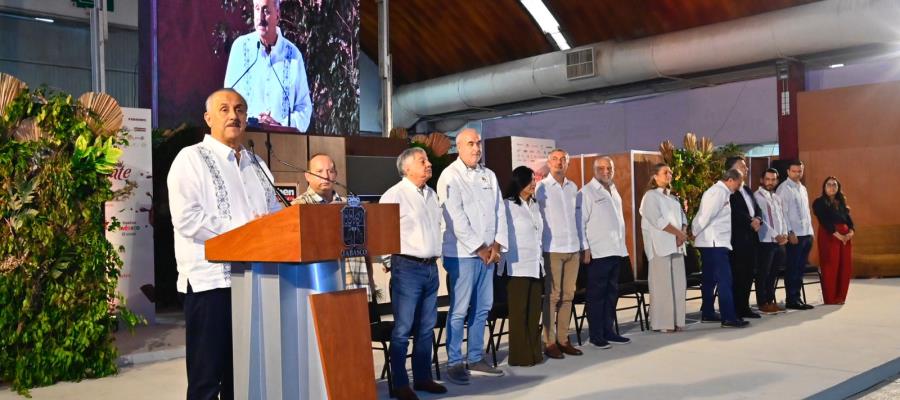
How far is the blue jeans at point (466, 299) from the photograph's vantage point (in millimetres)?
4586

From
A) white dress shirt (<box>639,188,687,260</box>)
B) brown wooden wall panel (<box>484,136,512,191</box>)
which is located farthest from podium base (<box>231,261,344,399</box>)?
brown wooden wall panel (<box>484,136,512,191</box>)

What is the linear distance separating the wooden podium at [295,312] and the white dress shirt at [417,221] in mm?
1709

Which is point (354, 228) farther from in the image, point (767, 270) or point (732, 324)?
point (767, 270)

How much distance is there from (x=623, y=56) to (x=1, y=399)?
403 inches

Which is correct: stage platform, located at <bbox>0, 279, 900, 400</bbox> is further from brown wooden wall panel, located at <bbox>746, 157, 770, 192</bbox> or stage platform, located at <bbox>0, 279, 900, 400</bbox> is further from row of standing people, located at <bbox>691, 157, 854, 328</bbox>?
brown wooden wall panel, located at <bbox>746, 157, 770, 192</bbox>

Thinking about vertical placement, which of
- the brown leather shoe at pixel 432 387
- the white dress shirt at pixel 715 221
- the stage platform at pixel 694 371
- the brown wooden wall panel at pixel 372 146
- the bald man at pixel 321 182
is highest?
the brown wooden wall panel at pixel 372 146

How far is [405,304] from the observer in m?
4.23

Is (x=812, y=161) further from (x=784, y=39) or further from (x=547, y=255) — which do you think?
(x=547, y=255)

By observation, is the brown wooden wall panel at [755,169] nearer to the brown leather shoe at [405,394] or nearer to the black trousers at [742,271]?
the black trousers at [742,271]

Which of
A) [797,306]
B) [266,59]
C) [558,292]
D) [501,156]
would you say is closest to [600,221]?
[558,292]

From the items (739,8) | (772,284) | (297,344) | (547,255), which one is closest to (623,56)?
(739,8)

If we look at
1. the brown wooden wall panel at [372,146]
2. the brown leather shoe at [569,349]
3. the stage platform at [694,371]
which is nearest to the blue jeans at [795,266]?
the stage platform at [694,371]

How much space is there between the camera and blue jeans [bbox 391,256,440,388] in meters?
4.23

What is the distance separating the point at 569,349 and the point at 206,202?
3482 millimetres
